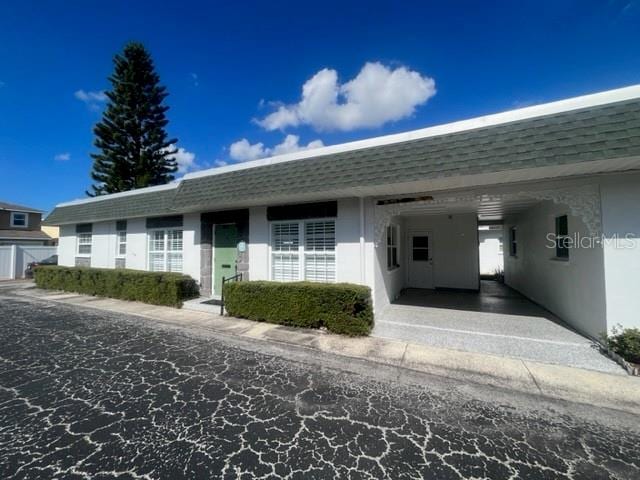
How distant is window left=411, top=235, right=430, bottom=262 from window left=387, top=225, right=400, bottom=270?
207cm

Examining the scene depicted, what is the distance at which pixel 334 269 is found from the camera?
6.91 metres

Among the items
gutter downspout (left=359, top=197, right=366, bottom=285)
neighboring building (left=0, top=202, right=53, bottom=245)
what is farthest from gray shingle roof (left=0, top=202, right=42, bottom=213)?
gutter downspout (left=359, top=197, right=366, bottom=285)

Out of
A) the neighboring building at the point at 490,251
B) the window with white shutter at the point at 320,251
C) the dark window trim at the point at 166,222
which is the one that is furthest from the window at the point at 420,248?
the dark window trim at the point at 166,222

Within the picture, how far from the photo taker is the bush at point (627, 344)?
12.9 feet

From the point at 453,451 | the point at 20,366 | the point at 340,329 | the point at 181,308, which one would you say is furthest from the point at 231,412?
the point at 181,308

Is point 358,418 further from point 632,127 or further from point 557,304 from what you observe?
point 557,304

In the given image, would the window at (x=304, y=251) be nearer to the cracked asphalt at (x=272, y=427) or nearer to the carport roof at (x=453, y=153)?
the carport roof at (x=453, y=153)

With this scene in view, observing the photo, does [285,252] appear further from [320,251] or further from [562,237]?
[562,237]

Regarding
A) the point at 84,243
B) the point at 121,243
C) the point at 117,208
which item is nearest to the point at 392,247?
the point at 117,208

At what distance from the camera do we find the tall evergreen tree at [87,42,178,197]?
69.9ft

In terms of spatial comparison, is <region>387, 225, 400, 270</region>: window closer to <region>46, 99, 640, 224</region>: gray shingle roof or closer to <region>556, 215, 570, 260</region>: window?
<region>46, 99, 640, 224</region>: gray shingle roof

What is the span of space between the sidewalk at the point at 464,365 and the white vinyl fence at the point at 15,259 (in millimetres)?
18552

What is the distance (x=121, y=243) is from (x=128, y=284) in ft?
11.4

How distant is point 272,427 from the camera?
2785 mm
